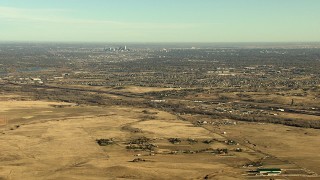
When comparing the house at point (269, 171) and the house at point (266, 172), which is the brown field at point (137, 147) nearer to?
the house at point (266, 172)

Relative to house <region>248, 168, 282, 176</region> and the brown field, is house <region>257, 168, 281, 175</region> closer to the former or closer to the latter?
house <region>248, 168, 282, 176</region>

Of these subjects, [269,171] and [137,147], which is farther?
[137,147]

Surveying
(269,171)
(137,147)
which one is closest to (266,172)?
(269,171)

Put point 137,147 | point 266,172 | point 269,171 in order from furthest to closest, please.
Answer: point 137,147 < point 269,171 < point 266,172

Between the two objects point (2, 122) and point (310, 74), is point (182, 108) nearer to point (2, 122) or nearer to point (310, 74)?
point (2, 122)

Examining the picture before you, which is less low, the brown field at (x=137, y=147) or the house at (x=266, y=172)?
the house at (x=266, y=172)

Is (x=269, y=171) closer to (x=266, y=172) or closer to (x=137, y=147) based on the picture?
(x=266, y=172)

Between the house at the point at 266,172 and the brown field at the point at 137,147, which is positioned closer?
the house at the point at 266,172

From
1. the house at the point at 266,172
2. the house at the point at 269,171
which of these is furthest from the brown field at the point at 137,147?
the house at the point at 269,171

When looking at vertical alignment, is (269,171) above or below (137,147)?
above

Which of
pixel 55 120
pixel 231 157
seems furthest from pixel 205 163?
pixel 55 120

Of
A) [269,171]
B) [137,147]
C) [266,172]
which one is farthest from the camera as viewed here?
[137,147]

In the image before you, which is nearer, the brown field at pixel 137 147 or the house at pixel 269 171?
the house at pixel 269 171

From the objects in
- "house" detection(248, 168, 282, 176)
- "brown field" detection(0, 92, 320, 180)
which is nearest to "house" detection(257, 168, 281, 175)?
"house" detection(248, 168, 282, 176)
